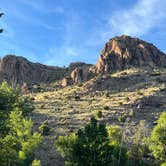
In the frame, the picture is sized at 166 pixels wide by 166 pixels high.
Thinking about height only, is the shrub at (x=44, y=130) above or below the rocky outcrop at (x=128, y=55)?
below

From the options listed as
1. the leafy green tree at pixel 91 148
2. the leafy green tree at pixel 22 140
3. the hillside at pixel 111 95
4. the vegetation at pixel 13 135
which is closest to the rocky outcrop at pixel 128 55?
the hillside at pixel 111 95

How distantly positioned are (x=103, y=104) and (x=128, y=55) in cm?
6227

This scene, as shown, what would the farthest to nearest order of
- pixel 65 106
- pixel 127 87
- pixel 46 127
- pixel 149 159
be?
pixel 127 87 → pixel 65 106 → pixel 46 127 → pixel 149 159

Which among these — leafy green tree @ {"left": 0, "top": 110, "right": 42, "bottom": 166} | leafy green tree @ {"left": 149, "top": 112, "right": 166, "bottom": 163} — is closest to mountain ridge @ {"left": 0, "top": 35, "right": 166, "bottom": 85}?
leafy green tree @ {"left": 149, "top": 112, "right": 166, "bottom": 163}

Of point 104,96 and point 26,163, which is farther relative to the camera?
point 104,96

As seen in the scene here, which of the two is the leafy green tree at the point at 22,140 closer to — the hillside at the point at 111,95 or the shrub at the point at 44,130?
the hillside at the point at 111,95

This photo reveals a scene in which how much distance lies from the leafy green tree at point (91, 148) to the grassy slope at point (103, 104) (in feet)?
30.4

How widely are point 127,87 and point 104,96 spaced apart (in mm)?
12786

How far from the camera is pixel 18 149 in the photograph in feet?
261

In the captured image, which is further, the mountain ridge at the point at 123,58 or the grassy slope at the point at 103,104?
the mountain ridge at the point at 123,58

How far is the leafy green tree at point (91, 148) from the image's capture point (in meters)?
74.8

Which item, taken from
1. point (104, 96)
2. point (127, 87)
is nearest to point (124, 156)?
point (104, 96)

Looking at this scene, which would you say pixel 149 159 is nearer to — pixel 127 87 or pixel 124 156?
pixel 124 156

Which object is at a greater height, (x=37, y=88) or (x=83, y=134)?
(x=37, y=88)
